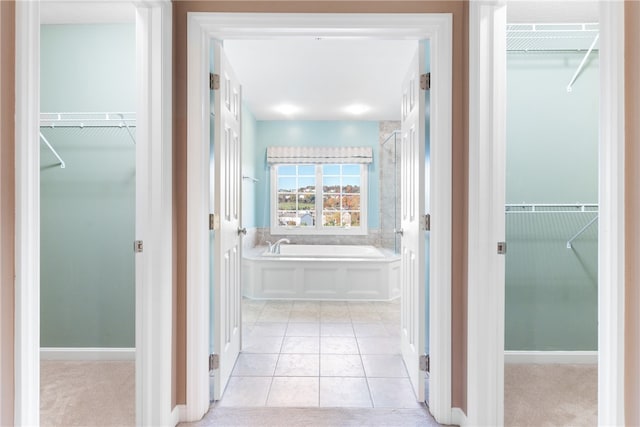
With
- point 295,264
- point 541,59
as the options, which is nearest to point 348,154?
point 295,264

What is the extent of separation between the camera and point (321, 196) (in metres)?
5.89

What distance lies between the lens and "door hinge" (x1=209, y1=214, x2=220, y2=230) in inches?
76.9

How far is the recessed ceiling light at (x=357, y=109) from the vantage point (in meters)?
4.95

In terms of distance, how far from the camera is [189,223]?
184 centimetres

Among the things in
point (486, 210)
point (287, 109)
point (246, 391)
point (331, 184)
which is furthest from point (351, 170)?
point (486, 210)

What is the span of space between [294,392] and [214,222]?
1092mm

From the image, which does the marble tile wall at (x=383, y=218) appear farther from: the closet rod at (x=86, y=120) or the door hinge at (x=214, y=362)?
the door hinge at (x=214, y=362)

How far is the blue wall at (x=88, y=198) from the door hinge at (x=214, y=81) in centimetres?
98

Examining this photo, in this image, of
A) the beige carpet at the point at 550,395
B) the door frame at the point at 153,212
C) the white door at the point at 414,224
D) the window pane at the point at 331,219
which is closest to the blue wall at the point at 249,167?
the window pane at the point at 331,219

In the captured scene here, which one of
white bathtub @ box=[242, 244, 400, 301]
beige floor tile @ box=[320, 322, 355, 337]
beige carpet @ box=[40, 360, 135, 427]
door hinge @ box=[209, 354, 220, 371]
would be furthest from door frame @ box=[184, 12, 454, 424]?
white bathtub @ box=[242, 244, 400, 301]

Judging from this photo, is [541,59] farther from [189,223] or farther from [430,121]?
[189,223]

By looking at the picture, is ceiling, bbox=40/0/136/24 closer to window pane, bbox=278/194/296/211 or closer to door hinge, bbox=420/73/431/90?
door hinge, bbox=420/73/431/90

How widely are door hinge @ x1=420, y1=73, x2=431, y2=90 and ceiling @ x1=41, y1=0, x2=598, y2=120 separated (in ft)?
1.50

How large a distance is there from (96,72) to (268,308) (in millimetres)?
2631
